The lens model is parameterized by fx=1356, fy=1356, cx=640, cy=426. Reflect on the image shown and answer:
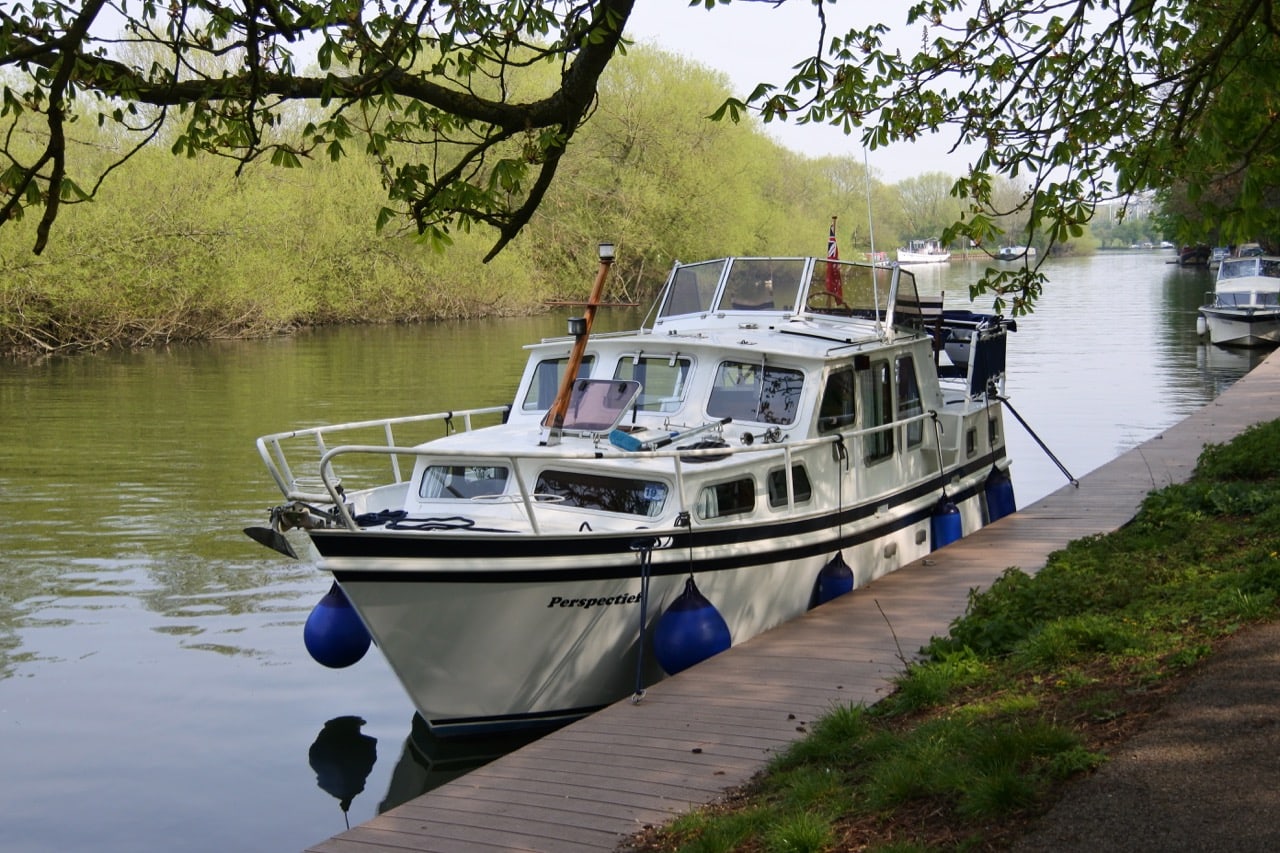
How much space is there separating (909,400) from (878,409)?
1020mm

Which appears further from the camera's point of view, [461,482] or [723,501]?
[461,482]

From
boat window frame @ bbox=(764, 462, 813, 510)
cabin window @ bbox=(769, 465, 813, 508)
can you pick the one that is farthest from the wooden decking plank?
cabin window @ bbox=(769, 465, 813, 508)

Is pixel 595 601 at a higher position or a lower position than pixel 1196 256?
lower

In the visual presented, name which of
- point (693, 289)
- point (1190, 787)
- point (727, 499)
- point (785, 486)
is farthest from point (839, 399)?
point (1190, 787)

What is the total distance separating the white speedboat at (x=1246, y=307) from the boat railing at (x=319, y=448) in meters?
23.4

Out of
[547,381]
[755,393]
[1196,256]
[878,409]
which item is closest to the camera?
[755,393]

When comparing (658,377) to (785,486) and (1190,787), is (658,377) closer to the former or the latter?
(785,486)

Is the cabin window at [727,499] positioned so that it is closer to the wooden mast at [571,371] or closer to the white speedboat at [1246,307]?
the wooden mast at [571,371]

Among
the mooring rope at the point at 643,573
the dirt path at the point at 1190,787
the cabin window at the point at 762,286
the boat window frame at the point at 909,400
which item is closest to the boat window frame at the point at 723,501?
the mooring rope at the point at 643,573

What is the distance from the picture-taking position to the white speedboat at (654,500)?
1015 cm

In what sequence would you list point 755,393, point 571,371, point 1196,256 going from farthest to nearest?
point 1196,256, point 755,393, point 571,371

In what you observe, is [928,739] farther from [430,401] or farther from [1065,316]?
[1065,316]

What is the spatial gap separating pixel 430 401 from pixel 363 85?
945 inches

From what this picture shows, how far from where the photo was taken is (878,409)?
46.3 ft
